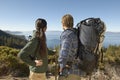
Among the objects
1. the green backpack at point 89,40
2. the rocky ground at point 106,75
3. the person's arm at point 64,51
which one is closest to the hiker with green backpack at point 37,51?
the person's arm at point 64,51

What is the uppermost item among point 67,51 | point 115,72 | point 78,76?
point 67,51

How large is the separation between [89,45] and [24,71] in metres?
9.06

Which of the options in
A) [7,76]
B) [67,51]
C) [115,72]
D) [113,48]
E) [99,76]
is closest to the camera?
[67,51]

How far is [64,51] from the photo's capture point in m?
4.62

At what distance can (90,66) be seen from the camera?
4.75 meters

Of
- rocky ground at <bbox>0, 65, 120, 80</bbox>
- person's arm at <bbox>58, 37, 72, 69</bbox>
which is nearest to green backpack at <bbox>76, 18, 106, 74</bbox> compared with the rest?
person's arm at <bbox>58, 37, 72, 69</bbox>

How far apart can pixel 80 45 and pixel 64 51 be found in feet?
1.04

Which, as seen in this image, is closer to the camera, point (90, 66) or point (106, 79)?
point (90, 66)

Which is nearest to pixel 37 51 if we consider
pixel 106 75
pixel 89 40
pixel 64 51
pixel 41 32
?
pixel 41 32

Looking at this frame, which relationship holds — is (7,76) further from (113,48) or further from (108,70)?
(113,48)

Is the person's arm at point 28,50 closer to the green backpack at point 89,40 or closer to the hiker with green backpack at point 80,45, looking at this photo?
the hiker with green backpack at point 80,45

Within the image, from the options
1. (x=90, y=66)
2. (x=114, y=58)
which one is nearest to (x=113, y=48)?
(x=114, y=58)

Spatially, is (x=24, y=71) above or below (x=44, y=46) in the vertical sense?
below

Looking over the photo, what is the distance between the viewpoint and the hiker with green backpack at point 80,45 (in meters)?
4.66
